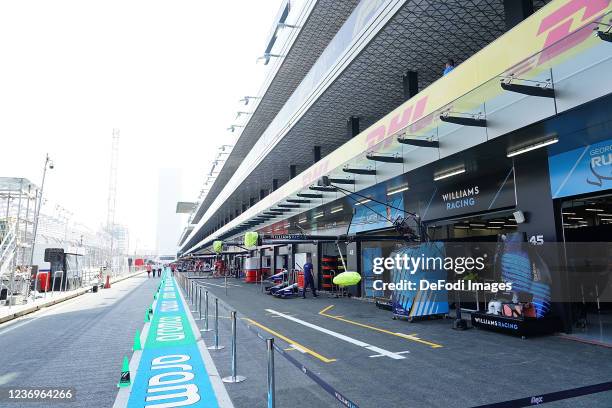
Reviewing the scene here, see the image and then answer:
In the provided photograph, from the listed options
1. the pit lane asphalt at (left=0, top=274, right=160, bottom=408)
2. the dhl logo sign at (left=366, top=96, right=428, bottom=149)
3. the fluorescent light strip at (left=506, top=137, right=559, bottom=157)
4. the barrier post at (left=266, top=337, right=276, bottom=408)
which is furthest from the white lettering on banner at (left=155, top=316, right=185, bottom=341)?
the fluorescent light strip at (left=506, top=137, right=559, bottom=157)

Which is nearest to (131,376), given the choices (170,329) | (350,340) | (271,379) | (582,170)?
(271,379)

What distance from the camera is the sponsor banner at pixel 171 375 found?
5.01m

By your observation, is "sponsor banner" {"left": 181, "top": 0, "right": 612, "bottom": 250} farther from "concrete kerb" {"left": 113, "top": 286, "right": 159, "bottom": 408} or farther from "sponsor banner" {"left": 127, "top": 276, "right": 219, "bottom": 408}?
"concrete kerb" {"left": 113, "top": 286, "right": 159, "bottom": 408}

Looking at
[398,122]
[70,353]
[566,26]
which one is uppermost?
[398,122]

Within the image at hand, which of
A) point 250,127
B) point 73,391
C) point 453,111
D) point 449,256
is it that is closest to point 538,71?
point 453,111

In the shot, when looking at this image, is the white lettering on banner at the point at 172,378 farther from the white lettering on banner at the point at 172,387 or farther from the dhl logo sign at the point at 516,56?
the dhl logo sign at the point at 516,56

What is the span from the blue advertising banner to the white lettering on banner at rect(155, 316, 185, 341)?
32.5 ft

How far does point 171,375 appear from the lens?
20.0 ft

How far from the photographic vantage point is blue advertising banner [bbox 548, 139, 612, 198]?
26.7 ft

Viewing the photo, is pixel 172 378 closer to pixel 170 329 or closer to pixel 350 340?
pixel 350 340

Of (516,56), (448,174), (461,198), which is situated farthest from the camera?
(461,198)

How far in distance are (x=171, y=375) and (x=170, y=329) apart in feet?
14.7

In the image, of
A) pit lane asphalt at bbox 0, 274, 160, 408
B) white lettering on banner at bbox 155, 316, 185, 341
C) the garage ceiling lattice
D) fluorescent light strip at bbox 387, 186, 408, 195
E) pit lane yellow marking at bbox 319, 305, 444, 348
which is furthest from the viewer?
fluorescent light strip at bbox 387, 186, 408, 195

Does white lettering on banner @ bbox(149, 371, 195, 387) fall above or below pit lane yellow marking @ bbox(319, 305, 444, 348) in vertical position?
below
